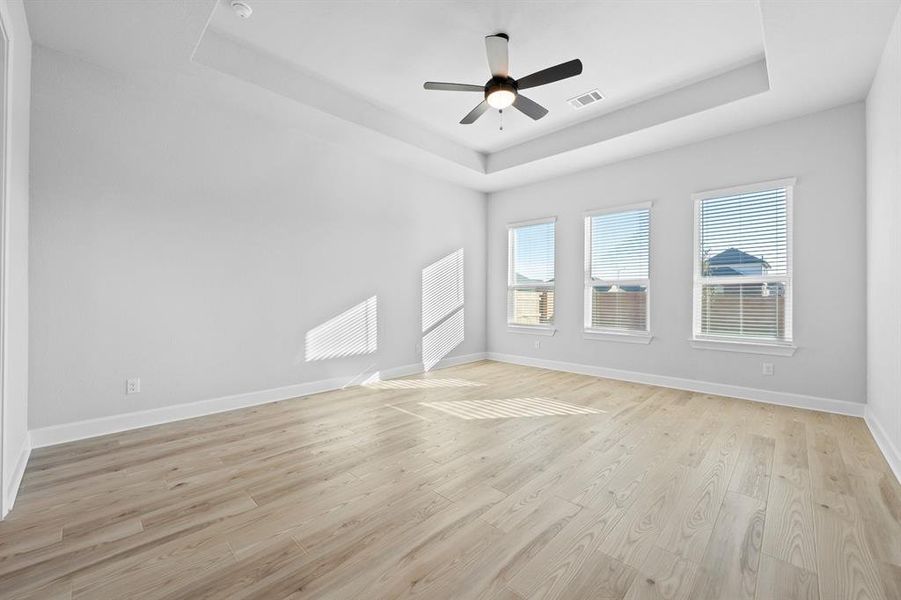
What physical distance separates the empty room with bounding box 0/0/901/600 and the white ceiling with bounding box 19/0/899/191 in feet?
0.10

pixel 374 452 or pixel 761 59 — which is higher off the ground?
pixel 761 59

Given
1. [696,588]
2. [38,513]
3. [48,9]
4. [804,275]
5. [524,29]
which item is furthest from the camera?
[804,275]

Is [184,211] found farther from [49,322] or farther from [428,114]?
[428,114]

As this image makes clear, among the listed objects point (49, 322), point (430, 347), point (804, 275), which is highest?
point (804, 275)

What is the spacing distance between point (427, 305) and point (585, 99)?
3.15 metres

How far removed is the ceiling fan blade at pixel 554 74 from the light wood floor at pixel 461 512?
107 inches

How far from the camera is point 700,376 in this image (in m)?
4.48

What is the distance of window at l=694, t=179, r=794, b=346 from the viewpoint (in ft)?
13.2

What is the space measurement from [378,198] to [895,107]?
4.51m

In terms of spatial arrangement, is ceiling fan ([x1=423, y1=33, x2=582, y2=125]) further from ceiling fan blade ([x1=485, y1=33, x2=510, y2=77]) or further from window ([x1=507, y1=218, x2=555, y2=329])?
window ([x1=507, y1=218, x2=555, y2=329])

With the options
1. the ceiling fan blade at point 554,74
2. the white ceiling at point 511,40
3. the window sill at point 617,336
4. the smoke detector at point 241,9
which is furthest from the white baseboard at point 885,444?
the smoke detector at point 241,9

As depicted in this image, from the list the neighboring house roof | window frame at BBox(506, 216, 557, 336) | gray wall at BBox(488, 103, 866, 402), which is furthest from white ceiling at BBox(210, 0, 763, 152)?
window frame at BBox(506, 216, 557, 336)

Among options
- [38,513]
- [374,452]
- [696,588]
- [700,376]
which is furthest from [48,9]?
[700,376]

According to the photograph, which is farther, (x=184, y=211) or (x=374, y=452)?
(x=184, y=211)
